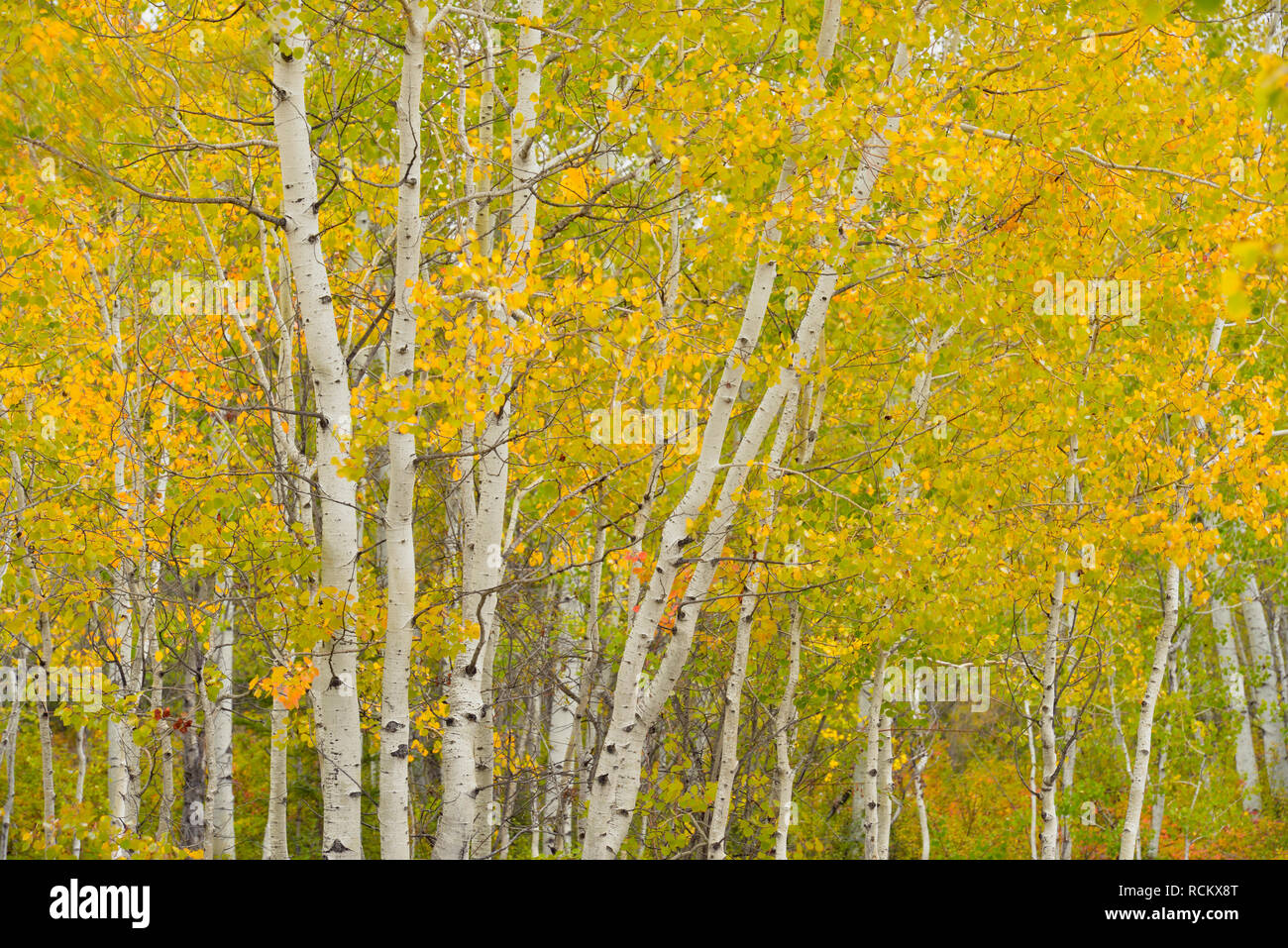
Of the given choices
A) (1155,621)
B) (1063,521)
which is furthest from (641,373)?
(1155,621)

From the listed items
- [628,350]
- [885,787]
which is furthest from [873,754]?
A: [628,350]

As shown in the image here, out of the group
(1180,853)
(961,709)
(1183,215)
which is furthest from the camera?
(961,709)

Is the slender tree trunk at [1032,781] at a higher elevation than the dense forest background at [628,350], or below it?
below

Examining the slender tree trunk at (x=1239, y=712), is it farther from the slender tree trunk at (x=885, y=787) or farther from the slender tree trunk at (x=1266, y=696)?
the slender tree trunk at (x=885, y=787)

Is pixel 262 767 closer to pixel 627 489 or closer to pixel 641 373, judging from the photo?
pixel 627 489

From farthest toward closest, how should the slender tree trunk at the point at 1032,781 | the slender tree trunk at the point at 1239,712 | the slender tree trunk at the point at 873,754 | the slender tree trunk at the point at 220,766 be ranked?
1. the slender tree trunk at the point at 1239,712
2. the slender tree trunk at the point at 220,766
3. the slender tree trunk at the point at 873,754
4. the slender tree trunk at the point at 1032,781

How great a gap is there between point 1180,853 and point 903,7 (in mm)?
15340

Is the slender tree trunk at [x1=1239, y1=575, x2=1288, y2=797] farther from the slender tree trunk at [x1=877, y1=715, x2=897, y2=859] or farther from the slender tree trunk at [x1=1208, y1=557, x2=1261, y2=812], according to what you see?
the slender tree trunk at [x1=877, y1=715, x2=897, y2=859]

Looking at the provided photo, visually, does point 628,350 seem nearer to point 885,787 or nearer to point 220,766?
point 885,787

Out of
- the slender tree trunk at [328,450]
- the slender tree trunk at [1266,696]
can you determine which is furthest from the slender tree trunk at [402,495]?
the slender tree trunk at [1266,696]

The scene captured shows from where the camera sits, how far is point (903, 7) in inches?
229

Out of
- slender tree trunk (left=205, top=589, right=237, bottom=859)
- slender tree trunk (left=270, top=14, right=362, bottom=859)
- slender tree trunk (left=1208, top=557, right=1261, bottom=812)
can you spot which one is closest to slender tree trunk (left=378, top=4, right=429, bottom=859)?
slender tree trunk (left=270, top=14, right=362, bottom=859)

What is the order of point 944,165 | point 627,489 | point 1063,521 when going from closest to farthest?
point 944,165
point 1063,521
point 627,489

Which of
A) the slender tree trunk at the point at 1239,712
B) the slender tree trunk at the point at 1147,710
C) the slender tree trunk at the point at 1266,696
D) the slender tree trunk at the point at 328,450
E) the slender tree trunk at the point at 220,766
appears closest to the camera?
the slender tree trunk at the point at 328,450
